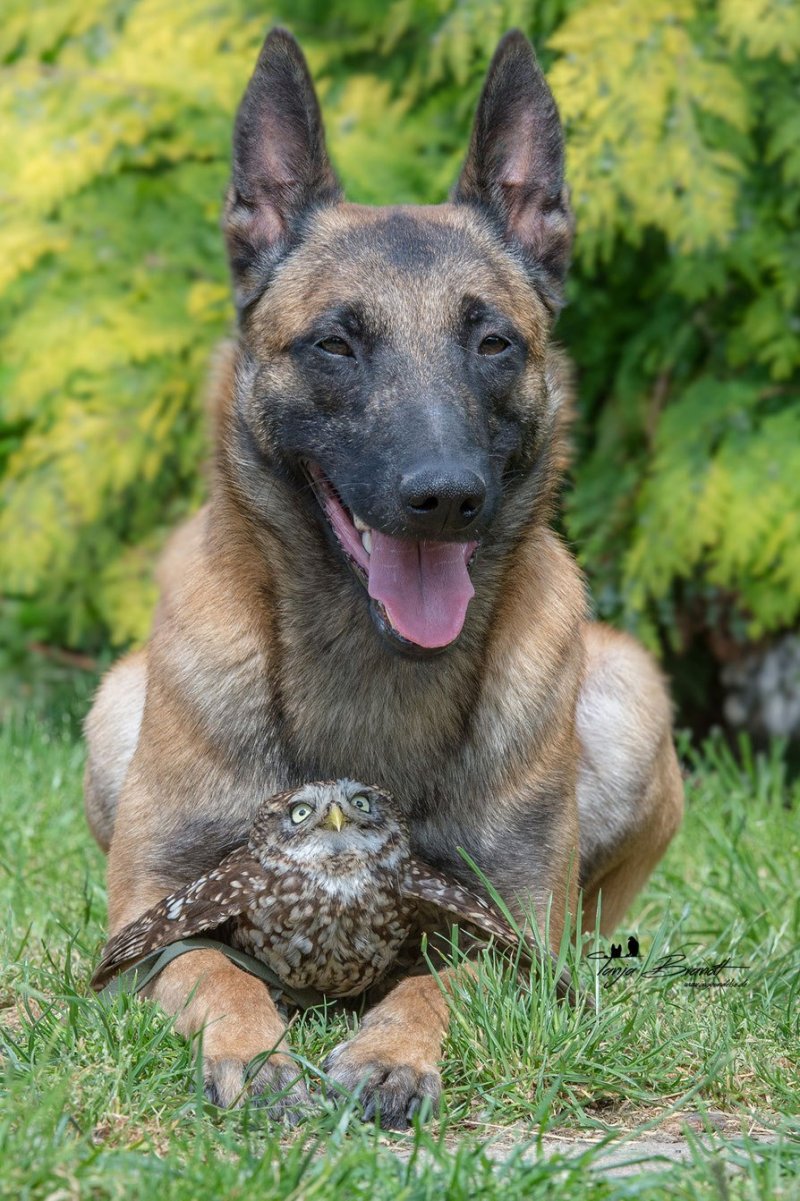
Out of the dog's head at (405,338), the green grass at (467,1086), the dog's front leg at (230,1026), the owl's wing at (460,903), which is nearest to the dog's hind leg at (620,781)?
the green grass at (467,1086)

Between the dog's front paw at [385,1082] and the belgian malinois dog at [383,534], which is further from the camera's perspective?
the belgian malinois dog at [383,534]

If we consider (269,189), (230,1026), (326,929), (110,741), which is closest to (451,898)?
(326,929)

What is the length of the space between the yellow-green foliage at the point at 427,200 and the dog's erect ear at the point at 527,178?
1.69 metres

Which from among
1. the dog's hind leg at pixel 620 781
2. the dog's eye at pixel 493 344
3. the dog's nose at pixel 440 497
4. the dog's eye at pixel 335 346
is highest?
the dog's eye at pixel 335 346

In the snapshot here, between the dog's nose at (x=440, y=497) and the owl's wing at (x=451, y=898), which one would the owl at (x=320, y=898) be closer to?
the owl's wing at (x=451, y=898)

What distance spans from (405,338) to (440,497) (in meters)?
0.51

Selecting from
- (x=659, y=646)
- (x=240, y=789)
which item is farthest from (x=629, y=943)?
(x=659, y=646)

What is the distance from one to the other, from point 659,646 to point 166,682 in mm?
3273

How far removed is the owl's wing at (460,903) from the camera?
314 centimetres

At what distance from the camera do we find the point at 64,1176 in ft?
7.67

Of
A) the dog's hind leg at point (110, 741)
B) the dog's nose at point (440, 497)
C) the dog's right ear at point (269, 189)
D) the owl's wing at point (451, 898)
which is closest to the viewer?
the owl's wing at point (451, 898)

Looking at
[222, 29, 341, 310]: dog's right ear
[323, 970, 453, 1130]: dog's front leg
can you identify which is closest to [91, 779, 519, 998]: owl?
[323, 970, 453, 1130]: dog's front leg

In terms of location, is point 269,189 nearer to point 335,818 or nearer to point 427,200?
point 335,818

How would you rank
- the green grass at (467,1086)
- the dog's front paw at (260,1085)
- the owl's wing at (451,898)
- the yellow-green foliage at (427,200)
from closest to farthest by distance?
the green grass at (467,1086) < the dog's front paw at (260,1085) < the owl's wing at (451,898) < the yellow-green foliage at (427,200)
